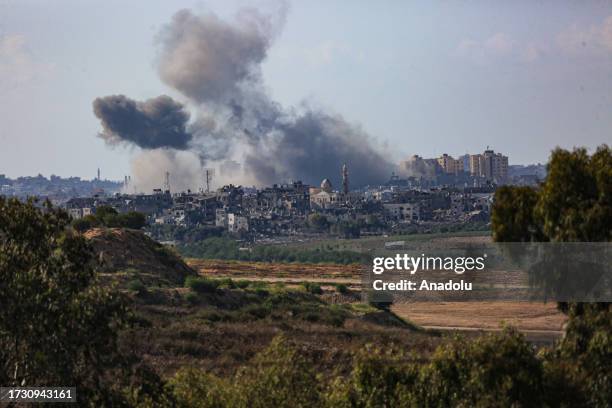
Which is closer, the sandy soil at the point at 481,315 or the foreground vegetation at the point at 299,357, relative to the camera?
the foreground vegetation at the point at 299,357

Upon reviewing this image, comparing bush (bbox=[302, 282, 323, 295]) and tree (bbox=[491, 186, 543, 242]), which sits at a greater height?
tree (bbox=[491, 186, 543, 242])

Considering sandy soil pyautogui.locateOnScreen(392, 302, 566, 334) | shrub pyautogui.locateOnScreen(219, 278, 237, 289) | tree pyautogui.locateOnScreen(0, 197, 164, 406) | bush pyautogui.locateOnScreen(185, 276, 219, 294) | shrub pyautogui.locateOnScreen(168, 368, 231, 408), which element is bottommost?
sandy soil pyautogui.locateOnScreen(392, 302, 566, 334)

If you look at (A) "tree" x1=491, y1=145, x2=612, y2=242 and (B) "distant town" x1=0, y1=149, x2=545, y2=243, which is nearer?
(A) "tree" x1=491, y1=145, x2=612, y2=242

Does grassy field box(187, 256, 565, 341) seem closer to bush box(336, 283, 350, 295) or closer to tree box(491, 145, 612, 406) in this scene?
bush box(336, 283, 350, 295)

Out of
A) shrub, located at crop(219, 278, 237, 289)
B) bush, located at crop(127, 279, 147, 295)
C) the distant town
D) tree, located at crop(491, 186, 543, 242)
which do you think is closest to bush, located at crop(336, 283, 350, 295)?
shrub, located at crop(219, 278, 237, 289)

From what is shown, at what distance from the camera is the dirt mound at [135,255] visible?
4509 cm

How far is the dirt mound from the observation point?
45094 mm

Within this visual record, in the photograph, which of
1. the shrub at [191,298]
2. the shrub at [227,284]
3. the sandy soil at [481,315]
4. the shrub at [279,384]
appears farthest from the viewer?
the shrub at [227,284]

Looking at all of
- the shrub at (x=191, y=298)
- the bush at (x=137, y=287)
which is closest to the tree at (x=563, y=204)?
the bush at (x=137, y=287)

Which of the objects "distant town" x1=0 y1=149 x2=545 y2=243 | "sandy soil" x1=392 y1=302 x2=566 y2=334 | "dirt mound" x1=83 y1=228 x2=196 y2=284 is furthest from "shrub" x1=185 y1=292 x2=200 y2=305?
"distant town" x1=0 y1=149 x2=545 y2=243

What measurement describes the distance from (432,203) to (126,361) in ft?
508

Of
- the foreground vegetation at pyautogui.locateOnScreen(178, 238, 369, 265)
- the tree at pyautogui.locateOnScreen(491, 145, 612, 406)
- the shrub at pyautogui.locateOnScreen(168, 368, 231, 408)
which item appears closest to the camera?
the shrub at pyautogui.locateOnScreen(168, 368, 231, 408)

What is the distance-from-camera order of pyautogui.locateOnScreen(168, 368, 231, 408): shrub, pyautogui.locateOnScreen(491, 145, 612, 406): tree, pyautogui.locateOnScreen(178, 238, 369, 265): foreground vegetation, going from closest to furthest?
1. pyautogui.locateOnScreen(168, 368, 231, 408): shrub
2. pyautogui.locateOnScreen(491, 145, 612, 406): tree
3. pyautogui.locateOnScreen(178, 238, 369, 265): foreground vegetation

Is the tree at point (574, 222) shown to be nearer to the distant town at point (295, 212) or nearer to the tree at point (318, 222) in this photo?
the distant town at point (295, 212)
